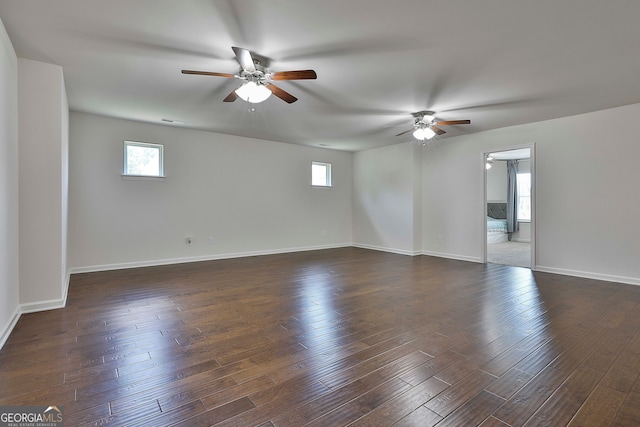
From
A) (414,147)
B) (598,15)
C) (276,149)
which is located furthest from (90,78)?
(414,147)

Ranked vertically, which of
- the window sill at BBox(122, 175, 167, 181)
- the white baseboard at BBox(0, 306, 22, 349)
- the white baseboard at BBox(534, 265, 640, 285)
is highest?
the window sill at BBox(122, 175, 167, 181)

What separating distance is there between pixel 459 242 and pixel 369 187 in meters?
2.46

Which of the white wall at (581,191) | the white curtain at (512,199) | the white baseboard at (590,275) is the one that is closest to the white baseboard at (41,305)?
the white wall at (581,191)

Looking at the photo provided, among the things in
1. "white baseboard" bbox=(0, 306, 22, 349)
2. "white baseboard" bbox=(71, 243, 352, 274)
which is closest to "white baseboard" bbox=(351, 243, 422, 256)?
"white baseboard" bbox=(71, 243, 352, 274)

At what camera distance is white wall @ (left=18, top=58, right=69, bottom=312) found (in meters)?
3.04

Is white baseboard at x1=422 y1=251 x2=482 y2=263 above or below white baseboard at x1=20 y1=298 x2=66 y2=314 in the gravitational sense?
above

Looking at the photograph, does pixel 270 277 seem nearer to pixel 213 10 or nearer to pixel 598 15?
pixel 213 10

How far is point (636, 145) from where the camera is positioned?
13.8 ft

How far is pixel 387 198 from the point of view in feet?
23.9

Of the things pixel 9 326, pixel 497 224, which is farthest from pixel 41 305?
pixel 497 224

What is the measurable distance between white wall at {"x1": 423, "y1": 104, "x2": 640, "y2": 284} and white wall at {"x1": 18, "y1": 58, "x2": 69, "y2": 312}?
619 centimetres

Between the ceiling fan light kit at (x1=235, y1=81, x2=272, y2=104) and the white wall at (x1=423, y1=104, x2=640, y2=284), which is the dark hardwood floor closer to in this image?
the white wall at (x1=423, y1=104, x2=640, y2=284)

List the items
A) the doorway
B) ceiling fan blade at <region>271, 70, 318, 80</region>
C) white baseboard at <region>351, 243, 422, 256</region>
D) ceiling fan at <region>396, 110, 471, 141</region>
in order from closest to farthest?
ceiling fan blade at <region>271, 70, 318, 80</region>
ceiling fan at <region>396, 110, 471, 141</region>
white baseboard at <region>351, 243, 422, 256</region>
the doorway

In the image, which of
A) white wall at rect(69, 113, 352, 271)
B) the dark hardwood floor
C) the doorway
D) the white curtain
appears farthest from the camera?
the white curtain
